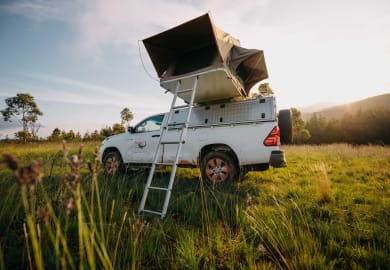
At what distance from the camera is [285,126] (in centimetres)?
474

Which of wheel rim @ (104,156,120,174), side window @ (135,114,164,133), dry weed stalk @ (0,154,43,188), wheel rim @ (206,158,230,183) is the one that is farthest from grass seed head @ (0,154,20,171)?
wheel rim @ (104,156,120,174)

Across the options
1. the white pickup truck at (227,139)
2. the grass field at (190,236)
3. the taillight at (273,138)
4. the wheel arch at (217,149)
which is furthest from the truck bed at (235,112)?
the grass field at (190,236)

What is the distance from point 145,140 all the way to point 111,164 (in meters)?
1.65

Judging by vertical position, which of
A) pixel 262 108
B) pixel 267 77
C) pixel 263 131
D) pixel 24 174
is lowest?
pixel 24 174

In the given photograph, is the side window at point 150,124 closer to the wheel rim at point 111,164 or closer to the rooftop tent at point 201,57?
the wheel rim at point 111,164

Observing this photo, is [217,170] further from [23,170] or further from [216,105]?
[23,170]

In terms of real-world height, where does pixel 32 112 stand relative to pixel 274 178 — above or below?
above

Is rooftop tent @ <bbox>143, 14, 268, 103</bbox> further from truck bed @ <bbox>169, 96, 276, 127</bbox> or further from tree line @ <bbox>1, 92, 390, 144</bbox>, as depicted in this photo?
tree line @ <bbox>1, 92, 390, 144</bbox>

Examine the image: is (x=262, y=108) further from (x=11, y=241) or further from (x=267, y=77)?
(x=11, y=241)

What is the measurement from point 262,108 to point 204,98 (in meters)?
1.61

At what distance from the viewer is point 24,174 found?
0.64 meters

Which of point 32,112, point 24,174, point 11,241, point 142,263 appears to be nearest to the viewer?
point 24,174

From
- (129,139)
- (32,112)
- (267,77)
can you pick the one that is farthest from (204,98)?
(32,112)

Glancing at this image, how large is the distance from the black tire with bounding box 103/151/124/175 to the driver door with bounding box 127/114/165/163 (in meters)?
0.45
